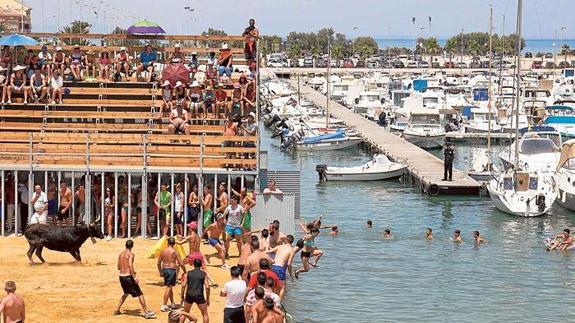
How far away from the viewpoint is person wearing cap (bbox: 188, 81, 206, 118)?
121 ft

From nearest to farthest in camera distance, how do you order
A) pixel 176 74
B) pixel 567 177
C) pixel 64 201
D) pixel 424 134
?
pixel 64 201 → pixel 176 74 → pixel 567 177 → pixel 424 134

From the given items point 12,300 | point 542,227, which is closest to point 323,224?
point 542,227

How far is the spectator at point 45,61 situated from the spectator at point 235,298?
1944 cm

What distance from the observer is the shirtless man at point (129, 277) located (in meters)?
23.9

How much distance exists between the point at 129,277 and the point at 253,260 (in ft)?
8.45

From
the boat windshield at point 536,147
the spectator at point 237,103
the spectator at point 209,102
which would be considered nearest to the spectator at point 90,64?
the spectator at point 209,102

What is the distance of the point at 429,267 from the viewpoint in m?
37.4

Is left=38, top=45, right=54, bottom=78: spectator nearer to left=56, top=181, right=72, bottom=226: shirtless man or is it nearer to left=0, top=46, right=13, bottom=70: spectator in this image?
left=0, top=46, right=13, bottom=70: spectator

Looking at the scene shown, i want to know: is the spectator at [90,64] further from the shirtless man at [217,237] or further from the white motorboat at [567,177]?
the white motorboat at [567,177]

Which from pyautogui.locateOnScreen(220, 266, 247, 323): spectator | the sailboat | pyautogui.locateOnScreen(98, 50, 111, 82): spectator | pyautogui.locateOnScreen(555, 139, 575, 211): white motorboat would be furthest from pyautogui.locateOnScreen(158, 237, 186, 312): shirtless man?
pyautogui.locateOnScreen(555, 139, 575, 211): white motorboat

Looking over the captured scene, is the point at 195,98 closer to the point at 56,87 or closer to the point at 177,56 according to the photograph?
the point at 177,56

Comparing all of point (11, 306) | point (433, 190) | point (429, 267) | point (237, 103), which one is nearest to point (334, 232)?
point (429, 267)

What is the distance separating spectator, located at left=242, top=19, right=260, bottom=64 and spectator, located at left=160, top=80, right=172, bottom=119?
107 inches

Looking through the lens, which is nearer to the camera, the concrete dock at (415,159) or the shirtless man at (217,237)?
the shirtless man at (217,237)
